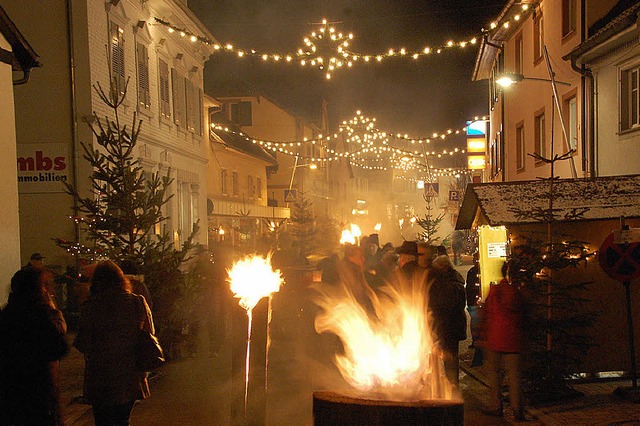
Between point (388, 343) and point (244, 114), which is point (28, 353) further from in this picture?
point (244, 114)

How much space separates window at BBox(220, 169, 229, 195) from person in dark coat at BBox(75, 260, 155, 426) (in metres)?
28.7

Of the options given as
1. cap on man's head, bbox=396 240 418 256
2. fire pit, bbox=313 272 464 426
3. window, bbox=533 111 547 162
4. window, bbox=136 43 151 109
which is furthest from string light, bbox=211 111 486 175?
cap on man's head, bbox=396 240 418 256

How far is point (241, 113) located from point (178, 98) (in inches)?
938

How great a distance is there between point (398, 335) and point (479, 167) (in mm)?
28103

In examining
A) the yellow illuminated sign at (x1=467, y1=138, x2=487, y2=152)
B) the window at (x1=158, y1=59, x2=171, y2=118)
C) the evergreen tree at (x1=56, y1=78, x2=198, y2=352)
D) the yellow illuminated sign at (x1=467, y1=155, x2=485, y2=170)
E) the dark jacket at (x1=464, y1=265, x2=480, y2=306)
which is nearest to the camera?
the evergreen tree at (x1=56, y1=78, x2=198, y2=352)

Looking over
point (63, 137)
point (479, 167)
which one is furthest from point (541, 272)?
point (479, 167)

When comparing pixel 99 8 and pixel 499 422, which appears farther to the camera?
pixel 99 8

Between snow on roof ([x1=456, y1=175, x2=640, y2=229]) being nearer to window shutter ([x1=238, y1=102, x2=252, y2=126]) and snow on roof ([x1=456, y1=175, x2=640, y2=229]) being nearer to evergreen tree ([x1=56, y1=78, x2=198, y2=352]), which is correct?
evergreen tree ([x1=56, y1=78, x2=198, y2=352])

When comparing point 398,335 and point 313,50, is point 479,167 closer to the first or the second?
point 313,50

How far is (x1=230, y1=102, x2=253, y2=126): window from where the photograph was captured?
4791cm

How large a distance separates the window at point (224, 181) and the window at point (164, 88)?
11.5 metres

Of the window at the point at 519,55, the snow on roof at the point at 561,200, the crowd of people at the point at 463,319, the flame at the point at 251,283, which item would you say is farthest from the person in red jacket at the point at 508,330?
the window at the point at 519,55

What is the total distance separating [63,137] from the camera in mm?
16406

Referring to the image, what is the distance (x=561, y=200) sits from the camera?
31.9 feet
